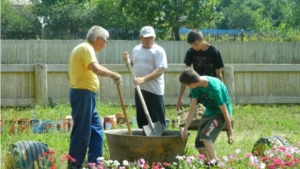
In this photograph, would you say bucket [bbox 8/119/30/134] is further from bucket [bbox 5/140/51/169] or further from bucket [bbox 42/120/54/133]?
bucket [bbox 5/140/51/169]

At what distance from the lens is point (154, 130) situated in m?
7.47

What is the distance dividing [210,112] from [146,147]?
0.77 m

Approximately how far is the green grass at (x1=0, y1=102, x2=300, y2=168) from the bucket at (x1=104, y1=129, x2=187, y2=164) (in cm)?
87

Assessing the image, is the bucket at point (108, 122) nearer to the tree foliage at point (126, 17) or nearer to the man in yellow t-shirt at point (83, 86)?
the man in yellow t-shirt at point (83, 86)

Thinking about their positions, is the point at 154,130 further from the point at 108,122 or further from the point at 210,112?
the point at 108,122

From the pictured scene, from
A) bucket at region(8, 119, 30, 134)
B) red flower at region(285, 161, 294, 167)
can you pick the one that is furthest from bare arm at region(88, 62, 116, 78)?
bucket at region(8, 119, 30, 134)

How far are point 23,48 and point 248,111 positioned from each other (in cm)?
675

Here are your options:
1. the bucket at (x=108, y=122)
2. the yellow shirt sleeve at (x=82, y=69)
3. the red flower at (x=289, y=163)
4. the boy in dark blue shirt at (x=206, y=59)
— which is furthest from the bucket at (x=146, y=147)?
the bucket at (x=108, y=122)

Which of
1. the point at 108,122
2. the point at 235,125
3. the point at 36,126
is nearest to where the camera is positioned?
the point at 36,126

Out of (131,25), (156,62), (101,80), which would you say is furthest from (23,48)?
(131,25)

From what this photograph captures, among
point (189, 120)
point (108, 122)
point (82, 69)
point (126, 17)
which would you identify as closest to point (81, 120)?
point (82, 69)

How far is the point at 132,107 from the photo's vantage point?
48.6 ft

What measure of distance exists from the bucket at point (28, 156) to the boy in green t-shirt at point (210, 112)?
1.46 metres

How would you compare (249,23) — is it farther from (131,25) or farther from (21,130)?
(21,130)
